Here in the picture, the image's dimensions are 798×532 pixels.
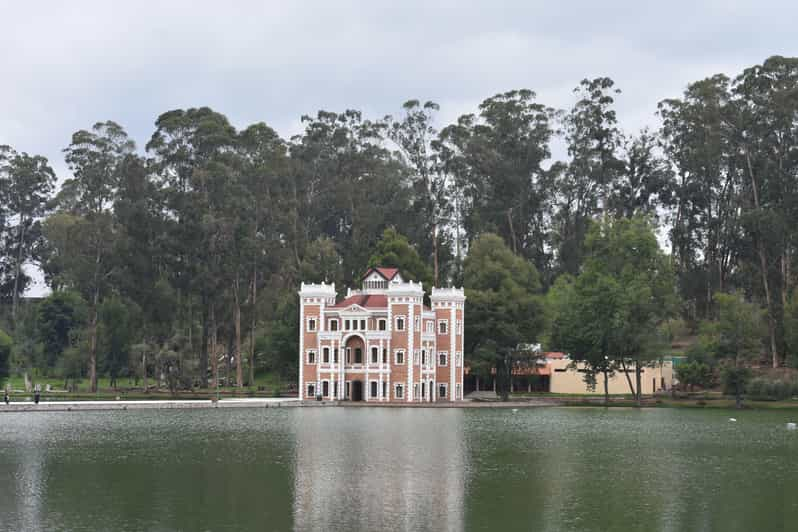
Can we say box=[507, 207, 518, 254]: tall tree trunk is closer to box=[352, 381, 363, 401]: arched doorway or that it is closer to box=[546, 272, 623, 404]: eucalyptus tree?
box=[546, 272, 623, 404]: eucalyptus tree

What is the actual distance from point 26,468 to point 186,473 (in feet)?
19.2

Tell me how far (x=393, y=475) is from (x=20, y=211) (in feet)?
317

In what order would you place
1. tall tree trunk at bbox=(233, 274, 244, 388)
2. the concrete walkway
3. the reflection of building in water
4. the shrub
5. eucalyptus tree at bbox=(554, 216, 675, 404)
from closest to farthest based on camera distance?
the reflection of building in water → the concrete walkway → the shrub → eucalyptus tree at bbox=(554, 216, 675, 404) → tall tree trunk at bbox=(233, 274, 244, 388)

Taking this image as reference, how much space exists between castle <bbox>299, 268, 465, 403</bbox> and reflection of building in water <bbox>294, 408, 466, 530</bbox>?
24.8 m

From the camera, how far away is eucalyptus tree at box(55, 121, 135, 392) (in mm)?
97575

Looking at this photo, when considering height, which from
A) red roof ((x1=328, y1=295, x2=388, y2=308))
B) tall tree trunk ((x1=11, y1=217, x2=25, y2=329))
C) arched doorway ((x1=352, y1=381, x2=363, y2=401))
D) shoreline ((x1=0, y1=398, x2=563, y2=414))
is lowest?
shoreline ((x1=0, y1=398, x2=563, y2=414))

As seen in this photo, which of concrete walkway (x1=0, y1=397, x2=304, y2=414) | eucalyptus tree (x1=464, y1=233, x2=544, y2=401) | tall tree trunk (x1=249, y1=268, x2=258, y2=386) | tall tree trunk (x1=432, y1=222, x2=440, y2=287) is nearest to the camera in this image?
concrete walkway (x1=0, y1=397, x2=304, y2=414)

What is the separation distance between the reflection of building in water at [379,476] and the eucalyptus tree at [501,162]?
5130cm

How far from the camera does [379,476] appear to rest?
1521 inches

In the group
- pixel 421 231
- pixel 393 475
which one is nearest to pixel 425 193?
pixel 421 231

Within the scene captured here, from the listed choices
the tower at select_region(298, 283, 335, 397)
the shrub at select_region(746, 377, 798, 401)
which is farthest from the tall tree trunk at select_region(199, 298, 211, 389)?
the shrub at select_region(746, 377, 798, 401)

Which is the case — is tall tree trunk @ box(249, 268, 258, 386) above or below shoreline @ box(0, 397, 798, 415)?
above

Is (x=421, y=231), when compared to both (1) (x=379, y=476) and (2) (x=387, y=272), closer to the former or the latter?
(2) (x=387, y=272)

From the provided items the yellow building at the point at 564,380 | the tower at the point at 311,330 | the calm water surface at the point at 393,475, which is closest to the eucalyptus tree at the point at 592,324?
the yellow building at the point at 564,380
